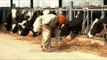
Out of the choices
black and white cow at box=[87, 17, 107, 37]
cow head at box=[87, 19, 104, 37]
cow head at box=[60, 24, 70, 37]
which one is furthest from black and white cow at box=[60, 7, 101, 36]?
cow head at box=[87, 19, 104, 37]

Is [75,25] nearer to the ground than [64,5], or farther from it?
farther from it

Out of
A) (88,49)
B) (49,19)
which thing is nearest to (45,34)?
(49,19)

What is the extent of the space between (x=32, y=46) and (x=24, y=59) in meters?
3.83

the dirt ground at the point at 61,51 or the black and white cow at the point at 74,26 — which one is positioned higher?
the black and white cow at the point at 74,26

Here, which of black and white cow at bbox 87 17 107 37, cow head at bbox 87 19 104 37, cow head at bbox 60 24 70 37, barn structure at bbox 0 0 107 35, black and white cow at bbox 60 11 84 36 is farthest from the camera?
barn structure at bbox 0 0 107 35

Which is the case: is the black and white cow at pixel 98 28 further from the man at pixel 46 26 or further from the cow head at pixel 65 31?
the man at pixel 46 26

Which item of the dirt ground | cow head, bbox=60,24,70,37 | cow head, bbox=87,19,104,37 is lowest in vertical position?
the dirt ground

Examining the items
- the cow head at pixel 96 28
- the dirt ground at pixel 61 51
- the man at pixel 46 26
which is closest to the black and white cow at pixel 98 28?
the cow head at pixel 96 28

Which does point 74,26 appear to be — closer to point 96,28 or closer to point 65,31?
point 65,31

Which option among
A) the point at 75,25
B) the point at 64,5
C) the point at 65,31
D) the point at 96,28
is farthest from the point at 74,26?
the point at 64,5

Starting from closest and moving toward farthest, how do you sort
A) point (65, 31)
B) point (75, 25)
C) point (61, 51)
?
point (61, 51)
point (75, 25)
point (65, 31)

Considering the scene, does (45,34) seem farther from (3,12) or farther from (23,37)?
(3,12)

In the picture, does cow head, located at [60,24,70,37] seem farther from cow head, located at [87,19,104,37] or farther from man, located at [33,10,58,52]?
man, located at [33,10,58,52]

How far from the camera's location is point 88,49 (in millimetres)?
16234
